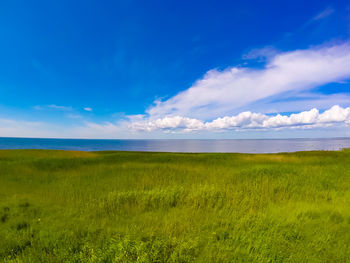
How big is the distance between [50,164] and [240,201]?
73.8ft

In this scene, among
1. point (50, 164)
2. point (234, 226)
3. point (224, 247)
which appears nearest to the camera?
point (224, 247)

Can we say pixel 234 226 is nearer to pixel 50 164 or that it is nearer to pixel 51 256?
pixel 51 256

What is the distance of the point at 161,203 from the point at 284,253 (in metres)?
5.36

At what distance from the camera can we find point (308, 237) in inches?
201

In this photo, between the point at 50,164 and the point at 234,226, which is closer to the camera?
the point at 234,226

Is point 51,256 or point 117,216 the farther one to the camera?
point 117,216

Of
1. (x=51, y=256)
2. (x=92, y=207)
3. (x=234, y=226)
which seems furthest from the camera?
(x=92, y=207)

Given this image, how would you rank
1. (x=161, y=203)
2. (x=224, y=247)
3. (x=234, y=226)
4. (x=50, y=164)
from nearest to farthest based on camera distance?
(x=224, y=247) < (x=234, y=226) < (x=161, y=203) < (x=50, y=164)

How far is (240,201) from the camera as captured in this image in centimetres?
815

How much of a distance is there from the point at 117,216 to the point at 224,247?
446 cm

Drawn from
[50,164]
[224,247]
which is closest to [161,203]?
[224,247]

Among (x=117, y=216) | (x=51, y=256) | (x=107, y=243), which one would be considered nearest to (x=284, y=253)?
(x=107, y=243)

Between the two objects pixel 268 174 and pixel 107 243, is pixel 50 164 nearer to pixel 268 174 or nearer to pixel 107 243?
pixel 107 243

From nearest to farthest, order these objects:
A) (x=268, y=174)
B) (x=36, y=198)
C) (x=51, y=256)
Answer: (x=51, y=256)
(x=36, y=198)
(x=268, y=174)
